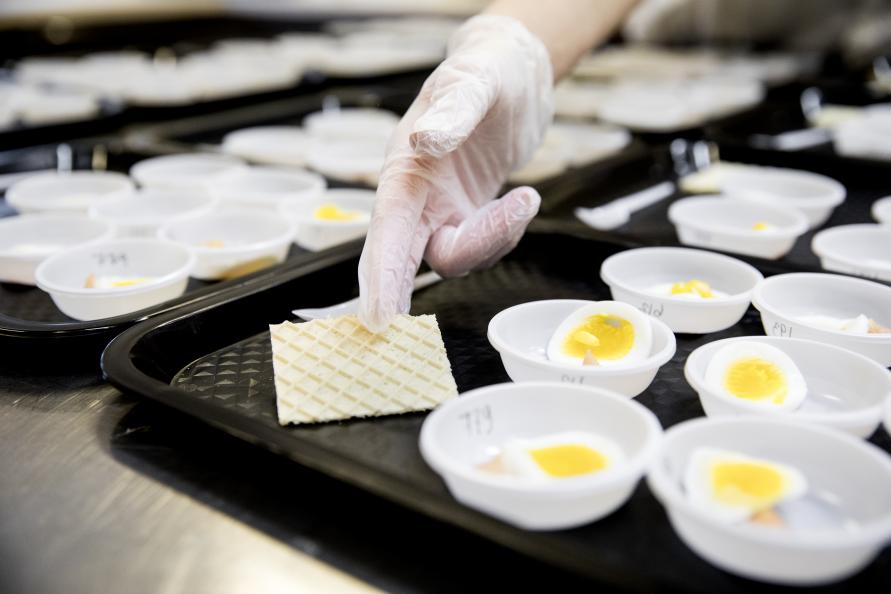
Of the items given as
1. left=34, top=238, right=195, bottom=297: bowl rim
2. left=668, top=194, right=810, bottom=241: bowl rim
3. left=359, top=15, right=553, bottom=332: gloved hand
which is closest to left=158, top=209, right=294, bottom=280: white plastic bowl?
left=34, top=238, right=195, bottom=297: bowl rim

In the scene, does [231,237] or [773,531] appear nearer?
[773,531]

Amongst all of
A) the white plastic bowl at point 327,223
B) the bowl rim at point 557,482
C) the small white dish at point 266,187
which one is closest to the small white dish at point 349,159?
the small white dish at point 266,187

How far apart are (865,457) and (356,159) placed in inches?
88.1

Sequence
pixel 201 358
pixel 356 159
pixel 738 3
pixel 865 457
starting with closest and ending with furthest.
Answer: pixel 865 457 < pixel 201 358 < pixel 356 159 < pixel 738 3

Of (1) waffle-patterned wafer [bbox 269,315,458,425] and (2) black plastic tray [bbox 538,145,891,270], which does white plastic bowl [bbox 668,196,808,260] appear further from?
(1) waffle-patterned wafer [bbox 269,315,458,425]

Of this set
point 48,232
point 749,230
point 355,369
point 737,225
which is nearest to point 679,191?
point 737,225

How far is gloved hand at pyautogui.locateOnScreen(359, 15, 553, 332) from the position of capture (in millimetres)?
1548

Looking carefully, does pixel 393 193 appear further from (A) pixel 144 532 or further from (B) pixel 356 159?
(B) pixel 356 159

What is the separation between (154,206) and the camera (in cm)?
248

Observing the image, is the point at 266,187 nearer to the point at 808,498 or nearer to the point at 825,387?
the point at 825,387

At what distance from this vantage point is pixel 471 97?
166 cm

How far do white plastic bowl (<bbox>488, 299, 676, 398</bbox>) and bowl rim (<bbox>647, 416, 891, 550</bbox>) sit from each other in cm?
22

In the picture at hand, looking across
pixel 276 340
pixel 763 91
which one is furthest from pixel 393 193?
pixel 763 91

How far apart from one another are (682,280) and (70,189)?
198 cm
